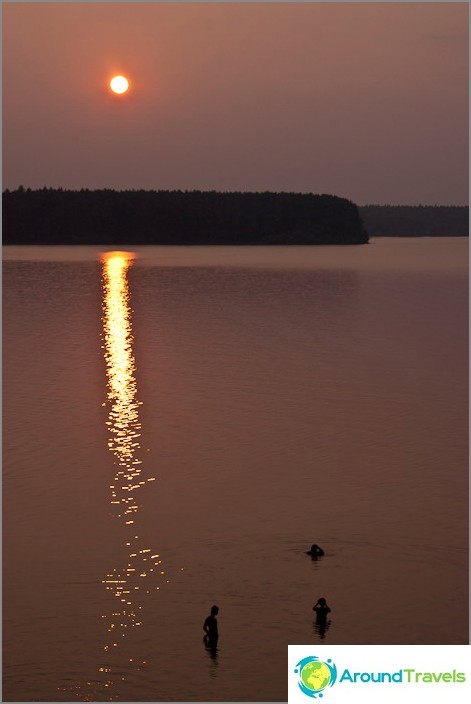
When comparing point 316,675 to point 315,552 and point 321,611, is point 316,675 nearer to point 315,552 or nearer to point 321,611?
point 321,611

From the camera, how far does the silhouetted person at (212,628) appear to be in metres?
23.2

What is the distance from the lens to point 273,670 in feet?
73.5

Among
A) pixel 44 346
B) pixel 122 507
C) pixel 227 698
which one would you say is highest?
pixel 44 346

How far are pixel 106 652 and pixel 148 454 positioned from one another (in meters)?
15.9

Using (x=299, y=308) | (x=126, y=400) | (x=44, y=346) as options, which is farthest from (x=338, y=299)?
(x=126, y=400)

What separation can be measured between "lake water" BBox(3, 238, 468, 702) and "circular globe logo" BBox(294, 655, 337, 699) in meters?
2.72

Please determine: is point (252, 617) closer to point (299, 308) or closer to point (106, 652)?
point (106, 652)

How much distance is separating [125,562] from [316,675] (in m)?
9.68

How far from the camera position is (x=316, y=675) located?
19.0 m

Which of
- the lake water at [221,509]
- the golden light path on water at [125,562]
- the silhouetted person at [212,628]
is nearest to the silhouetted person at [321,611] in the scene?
the lake water at [221,509]

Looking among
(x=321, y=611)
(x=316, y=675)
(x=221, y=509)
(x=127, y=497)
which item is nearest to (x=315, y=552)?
(x=321, y=611)

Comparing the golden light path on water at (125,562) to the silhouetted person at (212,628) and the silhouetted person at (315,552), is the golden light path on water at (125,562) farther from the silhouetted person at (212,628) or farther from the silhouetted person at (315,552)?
the silhouetted person at (315,552)

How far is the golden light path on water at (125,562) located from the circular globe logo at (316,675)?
13.6ft

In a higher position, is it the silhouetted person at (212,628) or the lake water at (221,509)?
the lake water at (221,509)
